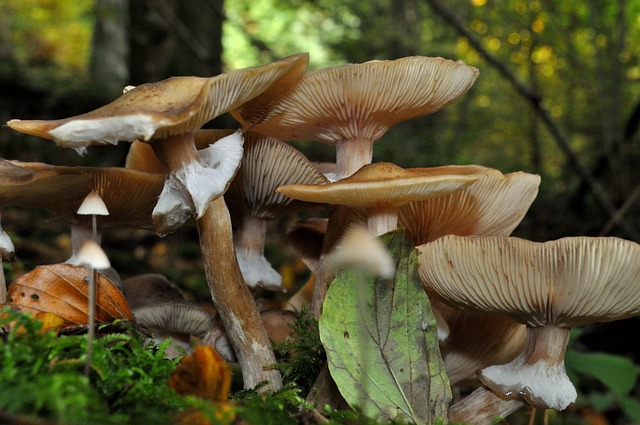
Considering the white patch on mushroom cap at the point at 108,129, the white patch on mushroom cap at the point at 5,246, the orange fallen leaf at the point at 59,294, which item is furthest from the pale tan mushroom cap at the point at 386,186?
the white patch on mushroom cap at the point at 5,246

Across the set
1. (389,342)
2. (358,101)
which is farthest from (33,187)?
(389,342)

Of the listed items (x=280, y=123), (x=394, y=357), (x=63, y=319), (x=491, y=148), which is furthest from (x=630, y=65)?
(x=491, y=148)

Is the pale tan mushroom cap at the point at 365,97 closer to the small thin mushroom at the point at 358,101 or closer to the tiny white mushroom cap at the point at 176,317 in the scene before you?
the small thin mushroom at the point at 358,101

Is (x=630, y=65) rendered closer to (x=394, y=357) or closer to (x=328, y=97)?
(x=328, y=97)

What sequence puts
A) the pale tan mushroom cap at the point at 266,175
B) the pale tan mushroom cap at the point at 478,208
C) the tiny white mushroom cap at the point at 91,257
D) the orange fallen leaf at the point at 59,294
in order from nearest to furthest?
the tiny white mushroom cap at the point at 91,257 → the orange fallen leaf at the point at 59,294 → the pale tan mushroom cap at the point at 478,208 → the pale tan mushroom cap at the point at 266,175

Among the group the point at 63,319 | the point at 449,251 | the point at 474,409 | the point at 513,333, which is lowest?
the point at 474,409

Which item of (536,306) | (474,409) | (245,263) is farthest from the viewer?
(245,263)
